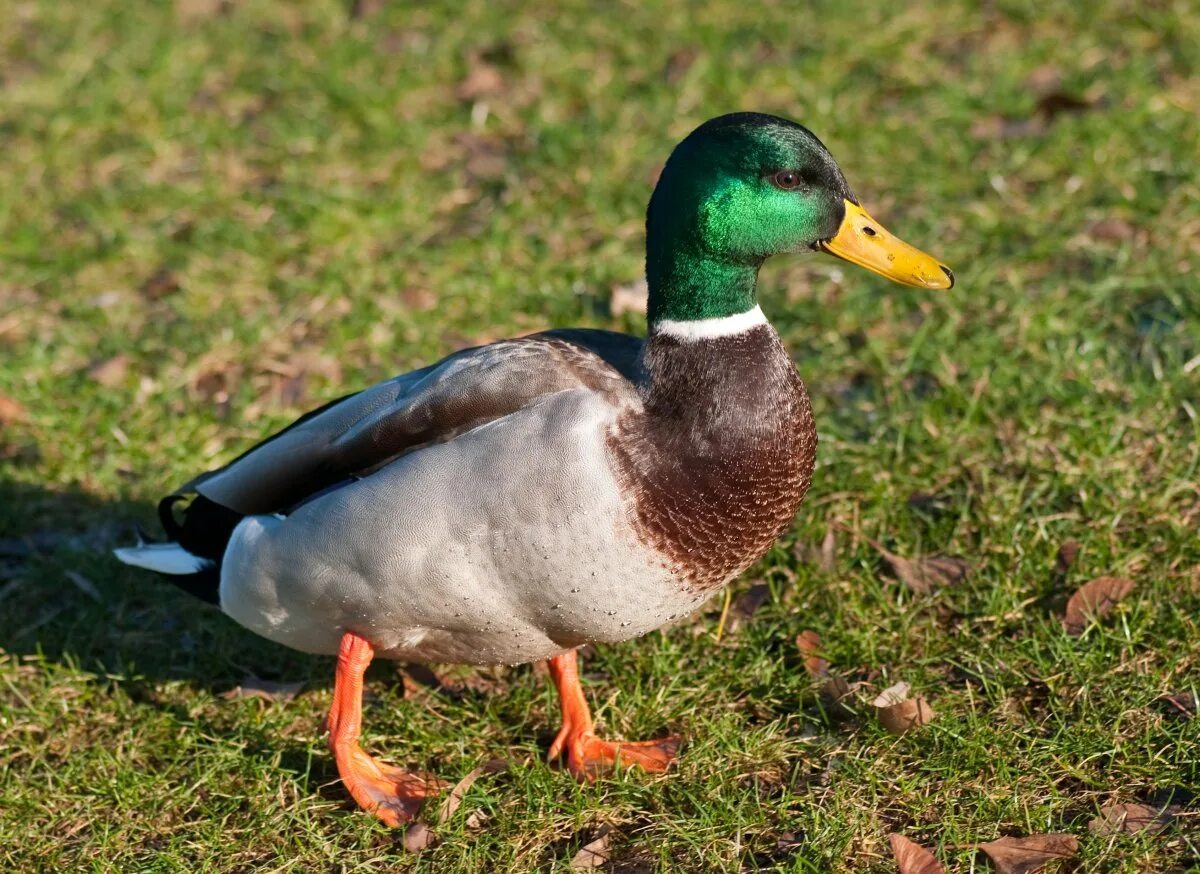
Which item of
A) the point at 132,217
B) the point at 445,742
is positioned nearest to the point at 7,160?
the point at 132,217

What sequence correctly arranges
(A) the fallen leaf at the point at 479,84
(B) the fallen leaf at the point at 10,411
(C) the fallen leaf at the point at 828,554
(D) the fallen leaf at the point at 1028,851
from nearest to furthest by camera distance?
(D) the fallen leaf at the point at 1028,851
(C) the fallen leaf at the point at 828,554
(B) the fallen leaf at the point at 10,411
(A) the fallen leaf at the point at 479,84

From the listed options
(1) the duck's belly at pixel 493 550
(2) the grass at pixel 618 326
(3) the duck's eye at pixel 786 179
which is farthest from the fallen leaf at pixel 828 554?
(3) the duck's eye at pixel 786 179

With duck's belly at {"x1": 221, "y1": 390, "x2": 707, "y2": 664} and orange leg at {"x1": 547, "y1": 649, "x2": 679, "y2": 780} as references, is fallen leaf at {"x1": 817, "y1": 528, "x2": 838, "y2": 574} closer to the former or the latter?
orange leg at {"x1": 547, "y1": 649, "x2": 679, "y2": 780}

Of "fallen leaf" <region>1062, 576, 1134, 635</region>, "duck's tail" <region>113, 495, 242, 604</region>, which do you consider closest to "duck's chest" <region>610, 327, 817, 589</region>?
"fallen leaf" <region>1062, 576, 1134, 635</region>

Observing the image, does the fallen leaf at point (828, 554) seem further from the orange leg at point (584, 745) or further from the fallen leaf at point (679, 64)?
the fallen leaf at point (679, 64)

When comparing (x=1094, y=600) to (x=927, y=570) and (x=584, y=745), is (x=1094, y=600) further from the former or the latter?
(x=584, y=745)

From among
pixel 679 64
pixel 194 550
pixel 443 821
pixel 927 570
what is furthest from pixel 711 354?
pixel 679 64

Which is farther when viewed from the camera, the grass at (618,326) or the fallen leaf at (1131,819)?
the grass at (618,326)

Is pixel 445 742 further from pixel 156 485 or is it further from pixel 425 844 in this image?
pixel 156 485

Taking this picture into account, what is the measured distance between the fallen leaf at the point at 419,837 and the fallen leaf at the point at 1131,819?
1.39 metres

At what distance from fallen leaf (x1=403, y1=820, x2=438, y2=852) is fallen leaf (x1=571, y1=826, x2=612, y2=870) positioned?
33cm

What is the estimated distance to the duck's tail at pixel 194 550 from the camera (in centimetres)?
358

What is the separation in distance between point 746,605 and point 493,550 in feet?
3.45

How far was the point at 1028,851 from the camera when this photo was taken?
9.66 ft
